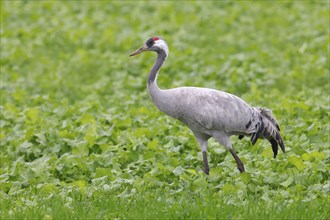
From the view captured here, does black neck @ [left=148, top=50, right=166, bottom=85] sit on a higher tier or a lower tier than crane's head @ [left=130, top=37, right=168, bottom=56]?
lower

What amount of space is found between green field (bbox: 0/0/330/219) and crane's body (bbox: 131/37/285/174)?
392 mm

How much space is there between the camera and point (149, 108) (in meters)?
12.1

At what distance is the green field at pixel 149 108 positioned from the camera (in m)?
7.68

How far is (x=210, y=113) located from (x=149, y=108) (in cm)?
385

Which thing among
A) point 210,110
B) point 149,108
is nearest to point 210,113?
point 210,110

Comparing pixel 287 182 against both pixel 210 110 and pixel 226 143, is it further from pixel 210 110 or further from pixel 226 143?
pixel 210 110

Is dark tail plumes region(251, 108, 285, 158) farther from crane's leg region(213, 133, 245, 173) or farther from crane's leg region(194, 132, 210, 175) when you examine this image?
crane's leg region(194, 132, 210, 175)

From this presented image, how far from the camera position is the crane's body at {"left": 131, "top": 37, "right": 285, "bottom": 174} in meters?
8.33

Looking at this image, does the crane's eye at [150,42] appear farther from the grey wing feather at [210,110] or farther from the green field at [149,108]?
the green field at [149,108]

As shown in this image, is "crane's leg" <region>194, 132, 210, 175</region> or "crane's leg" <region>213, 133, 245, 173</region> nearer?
"crane's leg" <region>213, 133, 245, 173</region>

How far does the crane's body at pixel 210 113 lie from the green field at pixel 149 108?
392 millimetres

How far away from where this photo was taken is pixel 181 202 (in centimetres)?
745

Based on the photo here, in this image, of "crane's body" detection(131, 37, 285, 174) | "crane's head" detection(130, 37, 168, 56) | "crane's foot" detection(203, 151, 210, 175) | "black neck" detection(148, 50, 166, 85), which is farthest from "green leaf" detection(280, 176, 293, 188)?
"crane's head" detection(130, 37, 168, 56)

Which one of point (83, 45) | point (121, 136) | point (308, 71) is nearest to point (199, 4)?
point (83, 45)
